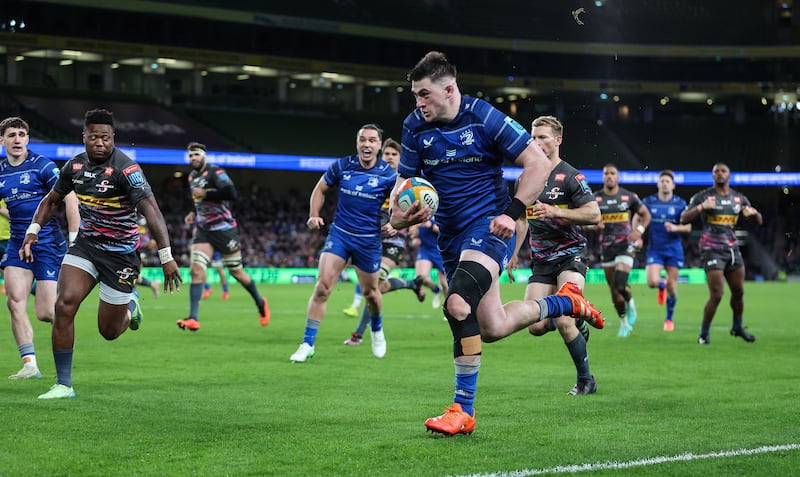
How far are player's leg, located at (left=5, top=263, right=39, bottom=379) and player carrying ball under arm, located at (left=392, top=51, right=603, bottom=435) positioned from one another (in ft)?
16.1

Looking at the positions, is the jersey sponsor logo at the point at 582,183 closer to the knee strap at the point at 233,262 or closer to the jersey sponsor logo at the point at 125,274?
the jersey sponsor logo at the point at 125,274

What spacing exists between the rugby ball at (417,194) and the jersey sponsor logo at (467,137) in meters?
0.41

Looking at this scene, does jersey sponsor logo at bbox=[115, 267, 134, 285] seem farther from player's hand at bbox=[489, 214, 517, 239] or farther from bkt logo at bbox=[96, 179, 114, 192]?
player's hand at bbox=[489, 214, 517, 239]

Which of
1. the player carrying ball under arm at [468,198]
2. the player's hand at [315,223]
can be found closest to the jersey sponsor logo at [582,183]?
the player carrying ball under arm at [468,198]

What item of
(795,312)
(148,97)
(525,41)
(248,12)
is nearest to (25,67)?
(148,97)

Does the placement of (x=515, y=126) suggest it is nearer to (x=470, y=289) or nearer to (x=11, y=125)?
(x=470, y=289)

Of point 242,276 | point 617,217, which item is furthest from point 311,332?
point 617,217

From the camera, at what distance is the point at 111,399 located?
915cm

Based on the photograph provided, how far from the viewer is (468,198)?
7.73m

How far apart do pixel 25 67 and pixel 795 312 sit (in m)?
38.1

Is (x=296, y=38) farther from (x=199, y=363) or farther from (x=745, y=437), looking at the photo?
(x=745, y=437)

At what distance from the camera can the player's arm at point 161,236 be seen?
28.5 ft

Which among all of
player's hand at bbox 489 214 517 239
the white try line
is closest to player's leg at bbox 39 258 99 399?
player's hand at bbox 489 214 517 239

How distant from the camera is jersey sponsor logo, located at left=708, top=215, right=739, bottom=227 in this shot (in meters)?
16.4
